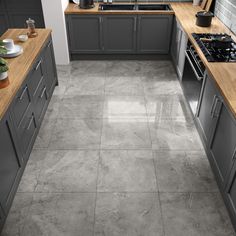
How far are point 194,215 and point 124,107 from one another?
5.67 ft

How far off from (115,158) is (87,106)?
3.49 ft

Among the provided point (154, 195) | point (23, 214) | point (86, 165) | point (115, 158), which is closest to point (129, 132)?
point (115, 158)

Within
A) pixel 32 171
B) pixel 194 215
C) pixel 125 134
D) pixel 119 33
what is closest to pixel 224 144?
pixel 194 215

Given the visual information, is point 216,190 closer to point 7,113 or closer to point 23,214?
point 23,214

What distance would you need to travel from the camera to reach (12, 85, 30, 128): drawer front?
2.39 meters

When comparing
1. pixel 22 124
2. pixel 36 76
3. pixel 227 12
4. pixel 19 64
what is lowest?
pixel 22 124

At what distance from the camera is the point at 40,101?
126 inches

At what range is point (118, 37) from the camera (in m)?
4.58

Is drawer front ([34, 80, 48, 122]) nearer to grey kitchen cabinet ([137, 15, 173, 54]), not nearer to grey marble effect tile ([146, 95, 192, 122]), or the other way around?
grey marble effect tile ([146, 95, 192, 122])

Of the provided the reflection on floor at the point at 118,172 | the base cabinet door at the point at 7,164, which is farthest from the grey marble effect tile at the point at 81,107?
the base cabinet door at the point at 7,164

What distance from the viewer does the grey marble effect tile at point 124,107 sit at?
347 cm

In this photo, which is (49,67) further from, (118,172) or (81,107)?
(118,172)

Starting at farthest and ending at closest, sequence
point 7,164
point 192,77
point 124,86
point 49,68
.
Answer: point 124,86 → point 49,68 → point 192,77 → point 7,164

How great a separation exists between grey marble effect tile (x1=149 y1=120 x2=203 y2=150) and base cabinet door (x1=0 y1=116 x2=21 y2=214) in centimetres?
144
